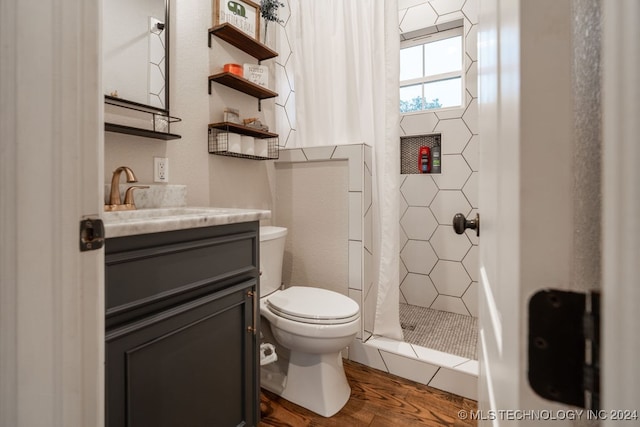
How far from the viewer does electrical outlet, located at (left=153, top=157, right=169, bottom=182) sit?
144 centimetres

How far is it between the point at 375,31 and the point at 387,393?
77.2 inches

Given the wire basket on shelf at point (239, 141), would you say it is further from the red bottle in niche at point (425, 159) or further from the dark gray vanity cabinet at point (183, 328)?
the red bottle in niche at point (425, 159)

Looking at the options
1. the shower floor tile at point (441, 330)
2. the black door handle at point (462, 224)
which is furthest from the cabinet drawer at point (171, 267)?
the shower floor tile at point (441, 330)

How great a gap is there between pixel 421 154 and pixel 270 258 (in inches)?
57.6

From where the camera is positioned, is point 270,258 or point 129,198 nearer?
point 129,198

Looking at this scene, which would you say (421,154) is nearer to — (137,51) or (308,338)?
(308,338)

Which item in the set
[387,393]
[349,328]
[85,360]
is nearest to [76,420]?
[85,360]

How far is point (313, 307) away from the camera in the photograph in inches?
56.9

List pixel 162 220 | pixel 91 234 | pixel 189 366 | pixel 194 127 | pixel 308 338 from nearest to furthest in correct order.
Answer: pixel 91 234, pixel 162 220, pixel 189 366, pixel 308 338, pixel 194 127

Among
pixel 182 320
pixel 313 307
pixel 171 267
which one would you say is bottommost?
pixel 313 307

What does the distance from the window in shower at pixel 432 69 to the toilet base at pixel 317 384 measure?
1.98 meters

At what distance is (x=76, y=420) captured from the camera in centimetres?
52

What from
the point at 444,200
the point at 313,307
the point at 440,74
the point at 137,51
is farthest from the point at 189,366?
the point at 440,74

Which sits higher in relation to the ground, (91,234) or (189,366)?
(91,234)
